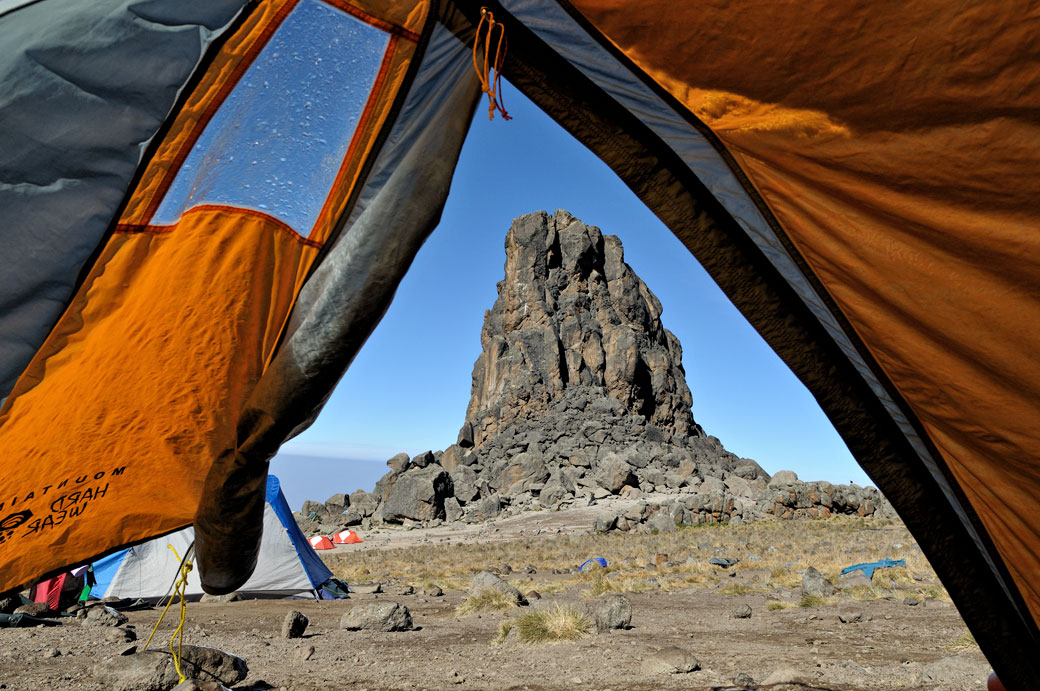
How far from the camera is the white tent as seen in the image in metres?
9.87

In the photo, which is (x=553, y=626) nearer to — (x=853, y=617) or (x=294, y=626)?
(x=294, y=626)

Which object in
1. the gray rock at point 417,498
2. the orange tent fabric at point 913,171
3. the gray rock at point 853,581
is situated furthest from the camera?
the gray rock at point 417,498

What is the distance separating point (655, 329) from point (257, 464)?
7940cm

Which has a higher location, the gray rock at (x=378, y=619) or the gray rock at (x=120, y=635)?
the gray rock at (x=378, y=619)

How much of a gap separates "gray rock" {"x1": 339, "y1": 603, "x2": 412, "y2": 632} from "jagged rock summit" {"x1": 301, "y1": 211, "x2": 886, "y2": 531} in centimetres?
2367

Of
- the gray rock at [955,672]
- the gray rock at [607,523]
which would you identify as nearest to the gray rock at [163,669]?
the gray rock at [955,672]

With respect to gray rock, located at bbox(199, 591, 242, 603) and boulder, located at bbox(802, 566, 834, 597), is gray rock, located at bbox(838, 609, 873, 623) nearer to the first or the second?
boulder, located at bbox(802, 566, 834, 597)

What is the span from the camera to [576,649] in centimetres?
646

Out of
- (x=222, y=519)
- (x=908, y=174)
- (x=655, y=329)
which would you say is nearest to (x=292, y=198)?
(x=222, y=519)

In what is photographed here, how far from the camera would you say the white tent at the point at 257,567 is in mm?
9867

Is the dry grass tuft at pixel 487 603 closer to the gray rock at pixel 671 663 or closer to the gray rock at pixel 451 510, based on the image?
the gray rock at pixel 671 663

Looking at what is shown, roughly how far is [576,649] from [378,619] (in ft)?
9.14

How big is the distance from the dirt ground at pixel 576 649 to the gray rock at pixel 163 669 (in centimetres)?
12

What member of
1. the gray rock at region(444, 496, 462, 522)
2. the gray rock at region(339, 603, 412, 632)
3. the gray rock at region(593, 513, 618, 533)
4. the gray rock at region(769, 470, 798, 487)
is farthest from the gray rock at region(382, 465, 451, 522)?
the gray rock at region(339, 603, 412, 632)
